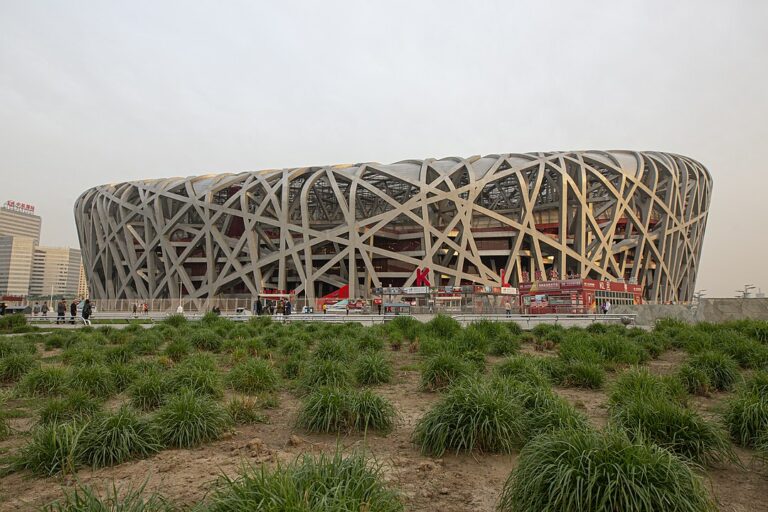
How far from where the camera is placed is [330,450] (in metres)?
4.55

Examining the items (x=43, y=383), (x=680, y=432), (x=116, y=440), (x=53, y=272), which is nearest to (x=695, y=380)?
(x=680, y=432)

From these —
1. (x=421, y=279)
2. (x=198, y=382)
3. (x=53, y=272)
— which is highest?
(x=53, y=272)

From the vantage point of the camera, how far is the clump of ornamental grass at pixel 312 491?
2.50 m

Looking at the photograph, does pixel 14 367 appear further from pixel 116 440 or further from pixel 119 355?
pixel 116 440

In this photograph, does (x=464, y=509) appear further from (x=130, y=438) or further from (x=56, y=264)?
(x=56, y=264)

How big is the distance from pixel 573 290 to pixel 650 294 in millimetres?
24720

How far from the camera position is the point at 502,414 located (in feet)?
15.2

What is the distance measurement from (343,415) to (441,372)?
2.36 meters

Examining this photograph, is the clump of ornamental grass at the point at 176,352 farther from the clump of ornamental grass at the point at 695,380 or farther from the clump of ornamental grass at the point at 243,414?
the clump of ornamental grass at the point at 695,380

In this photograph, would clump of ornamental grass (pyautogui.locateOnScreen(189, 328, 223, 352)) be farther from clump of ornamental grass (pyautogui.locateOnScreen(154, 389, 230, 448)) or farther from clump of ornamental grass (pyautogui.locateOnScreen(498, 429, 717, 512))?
clump of ornamental grass (pyautogui.locateOnScreen(498, 429, 717, 512))

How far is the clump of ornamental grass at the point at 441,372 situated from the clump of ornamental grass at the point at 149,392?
3811 millimetres

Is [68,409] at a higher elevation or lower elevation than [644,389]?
lower

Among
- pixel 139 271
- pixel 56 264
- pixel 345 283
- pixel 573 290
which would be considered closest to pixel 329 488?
pixel 573 290

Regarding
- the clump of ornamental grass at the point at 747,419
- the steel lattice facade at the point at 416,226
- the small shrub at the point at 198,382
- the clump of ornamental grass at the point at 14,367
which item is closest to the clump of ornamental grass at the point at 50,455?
the small shrub at the point at 198,382
